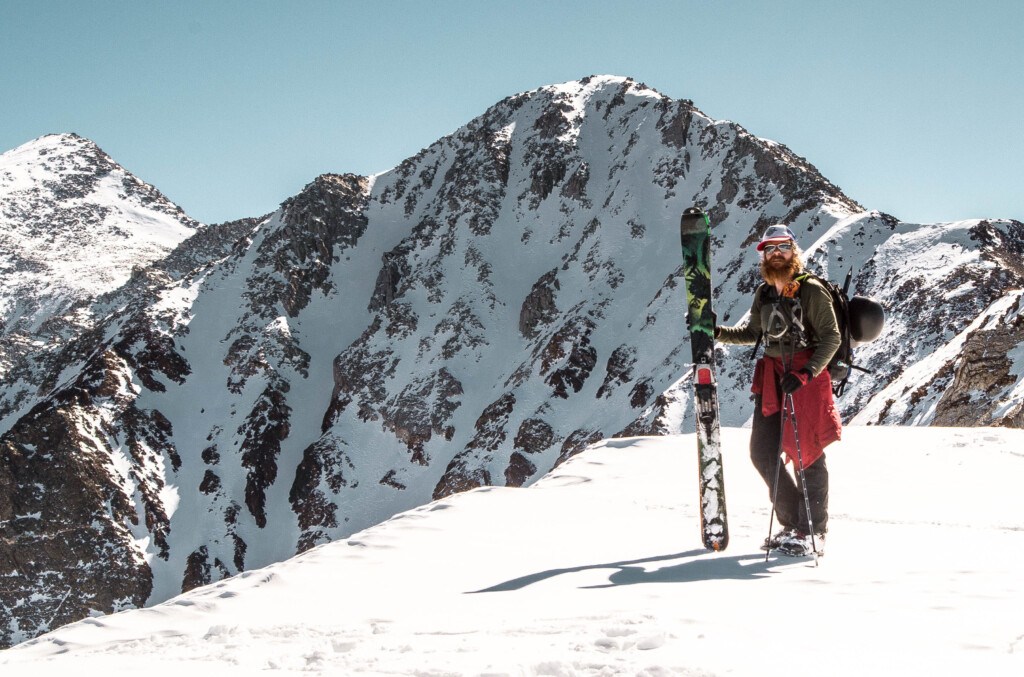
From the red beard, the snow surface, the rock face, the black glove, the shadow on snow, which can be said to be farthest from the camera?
the rock face

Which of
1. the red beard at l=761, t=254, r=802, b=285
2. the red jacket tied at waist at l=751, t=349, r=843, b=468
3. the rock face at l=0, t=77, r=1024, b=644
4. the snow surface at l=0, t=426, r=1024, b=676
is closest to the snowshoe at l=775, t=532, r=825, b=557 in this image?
the snow surface at l=0, t=426, r=1024, b=676

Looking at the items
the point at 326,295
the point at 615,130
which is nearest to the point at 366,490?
the point at 326,295

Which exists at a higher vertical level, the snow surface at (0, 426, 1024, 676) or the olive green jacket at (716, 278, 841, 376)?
the olive green jacket at (716, 278, 841, 376)

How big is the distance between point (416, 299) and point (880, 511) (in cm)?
9387

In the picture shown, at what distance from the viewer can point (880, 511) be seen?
27.5ft

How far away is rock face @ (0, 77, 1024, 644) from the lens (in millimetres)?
67438

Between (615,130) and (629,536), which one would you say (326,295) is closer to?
(615,130)

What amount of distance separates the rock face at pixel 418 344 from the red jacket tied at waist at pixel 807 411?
43202 mm

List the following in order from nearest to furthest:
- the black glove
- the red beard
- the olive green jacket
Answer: the black glove
the olive green jacket
the red beard

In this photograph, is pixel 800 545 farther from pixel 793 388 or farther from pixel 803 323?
pixel 803 323

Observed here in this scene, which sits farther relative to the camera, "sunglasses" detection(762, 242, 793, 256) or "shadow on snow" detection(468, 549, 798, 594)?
"sunglasses" detection(762, 242, 793, 256)

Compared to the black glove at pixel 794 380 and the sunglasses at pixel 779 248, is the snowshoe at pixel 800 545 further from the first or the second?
the sunglasses at pixel 779 248

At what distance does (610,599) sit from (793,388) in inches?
97.5

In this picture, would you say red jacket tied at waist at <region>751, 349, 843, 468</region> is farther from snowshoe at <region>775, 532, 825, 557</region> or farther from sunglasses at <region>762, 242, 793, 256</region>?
sunglasses at <region>762, 242, 793, 256</region>
